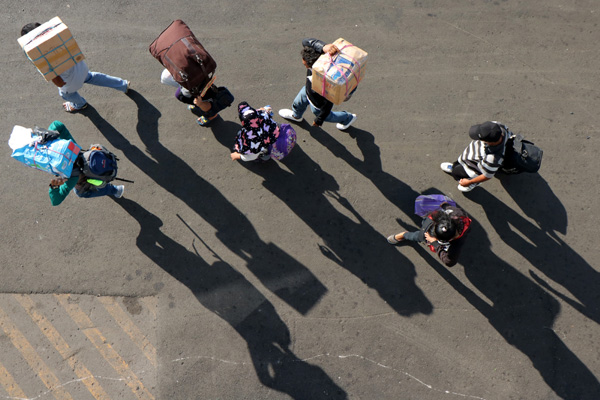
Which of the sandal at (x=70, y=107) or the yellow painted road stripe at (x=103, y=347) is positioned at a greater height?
the sandal at (x=70, y=107)

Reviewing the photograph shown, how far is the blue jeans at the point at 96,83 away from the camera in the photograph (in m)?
5.69

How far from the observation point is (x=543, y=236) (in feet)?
18.3

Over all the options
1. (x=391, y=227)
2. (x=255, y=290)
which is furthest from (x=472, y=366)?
(x=255, y=290)

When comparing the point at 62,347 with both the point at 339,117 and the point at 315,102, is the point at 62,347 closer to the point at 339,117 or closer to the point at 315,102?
the point at 315,102

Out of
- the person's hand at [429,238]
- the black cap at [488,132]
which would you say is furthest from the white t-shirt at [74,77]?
the black cap at [488,132]

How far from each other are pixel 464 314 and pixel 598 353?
1818 millimetres

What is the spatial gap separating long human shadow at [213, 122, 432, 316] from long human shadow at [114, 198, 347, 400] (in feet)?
4.11

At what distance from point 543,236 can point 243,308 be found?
4471 mm

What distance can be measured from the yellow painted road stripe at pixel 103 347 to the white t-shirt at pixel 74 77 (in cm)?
294

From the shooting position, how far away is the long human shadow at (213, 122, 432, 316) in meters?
5.46

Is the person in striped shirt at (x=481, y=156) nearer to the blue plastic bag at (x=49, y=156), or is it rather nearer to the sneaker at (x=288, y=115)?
the sneaker at (x=288, y=115)

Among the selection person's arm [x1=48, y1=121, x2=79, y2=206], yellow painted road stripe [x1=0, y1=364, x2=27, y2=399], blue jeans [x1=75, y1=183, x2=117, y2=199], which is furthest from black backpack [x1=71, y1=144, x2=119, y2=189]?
yellow painted road stripe [x1=0, y1=364, x2=27, y2=399]

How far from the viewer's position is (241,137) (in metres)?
4.98

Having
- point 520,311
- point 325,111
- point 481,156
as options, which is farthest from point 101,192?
point 520,311
